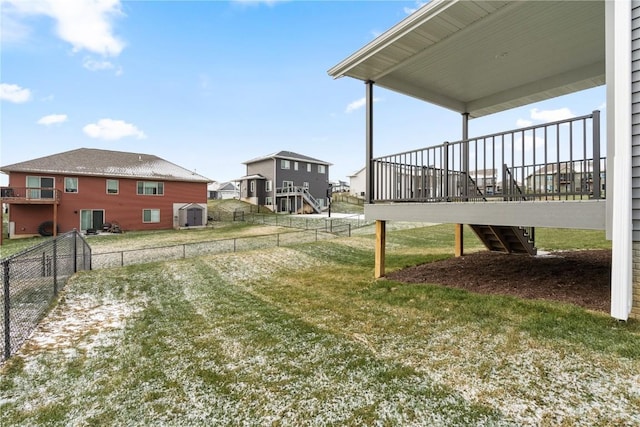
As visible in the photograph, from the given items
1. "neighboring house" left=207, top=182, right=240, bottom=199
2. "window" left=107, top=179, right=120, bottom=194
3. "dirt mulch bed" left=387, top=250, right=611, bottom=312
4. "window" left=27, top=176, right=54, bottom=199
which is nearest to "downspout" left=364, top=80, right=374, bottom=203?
"dirt mulch bed" left=387, top=250, right=611, bottom=312

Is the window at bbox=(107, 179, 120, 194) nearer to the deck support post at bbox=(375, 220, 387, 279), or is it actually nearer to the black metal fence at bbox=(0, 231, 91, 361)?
the black metal fence at bbox=(0, 231, 91, 361)

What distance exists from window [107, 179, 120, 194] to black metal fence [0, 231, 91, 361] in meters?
14.8

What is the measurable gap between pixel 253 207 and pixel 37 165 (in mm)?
18595

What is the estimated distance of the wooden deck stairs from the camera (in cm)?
855

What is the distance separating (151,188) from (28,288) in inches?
746

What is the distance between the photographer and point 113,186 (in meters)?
22.5

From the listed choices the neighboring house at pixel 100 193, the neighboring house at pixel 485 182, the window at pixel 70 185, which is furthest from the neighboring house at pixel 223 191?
the neighboring house at pixel 485 182

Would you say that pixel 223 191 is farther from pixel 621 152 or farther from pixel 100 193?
pixel 621 152

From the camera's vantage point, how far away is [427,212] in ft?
20.0

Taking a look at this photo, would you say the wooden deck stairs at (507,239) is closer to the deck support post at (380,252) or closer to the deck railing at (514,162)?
the deck railing at (514,162)

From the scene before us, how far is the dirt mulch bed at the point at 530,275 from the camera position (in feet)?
17.1

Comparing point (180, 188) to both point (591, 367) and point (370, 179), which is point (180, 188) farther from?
point (591, 367)

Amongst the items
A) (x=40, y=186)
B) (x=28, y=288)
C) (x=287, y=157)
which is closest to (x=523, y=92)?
(x=28, y=288)

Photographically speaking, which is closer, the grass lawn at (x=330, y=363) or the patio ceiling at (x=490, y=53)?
the grass lawn at (x=330, y=363)
